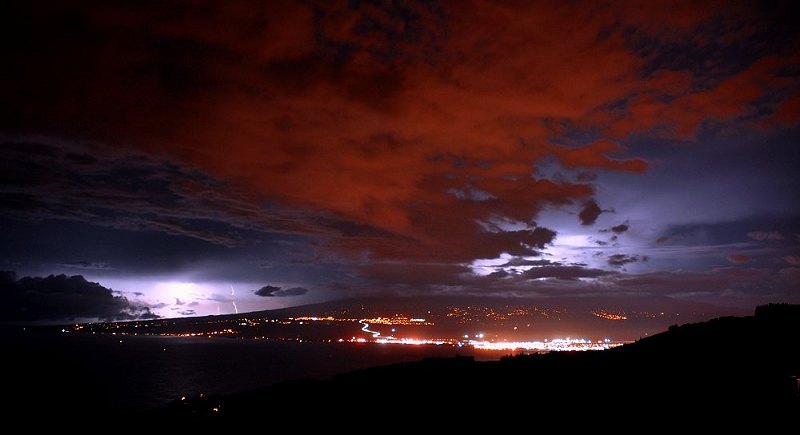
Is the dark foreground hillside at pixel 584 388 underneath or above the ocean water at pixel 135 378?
above

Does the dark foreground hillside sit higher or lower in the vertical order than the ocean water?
higher

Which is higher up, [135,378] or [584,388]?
[584,388]

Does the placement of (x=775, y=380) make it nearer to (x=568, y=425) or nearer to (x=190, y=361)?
(x=568, y=425)

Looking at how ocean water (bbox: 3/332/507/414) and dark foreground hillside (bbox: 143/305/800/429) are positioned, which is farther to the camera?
ocean water (bbox: 3/332/507/414)

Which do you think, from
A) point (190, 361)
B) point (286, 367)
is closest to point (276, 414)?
point (286, 367)

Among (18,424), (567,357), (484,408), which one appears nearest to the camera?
(484,408)

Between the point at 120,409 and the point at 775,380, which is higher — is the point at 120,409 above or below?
below

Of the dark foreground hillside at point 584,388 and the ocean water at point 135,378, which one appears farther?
the ocean water at point 135,378

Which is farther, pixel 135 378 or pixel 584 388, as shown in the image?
pixel 135 378
